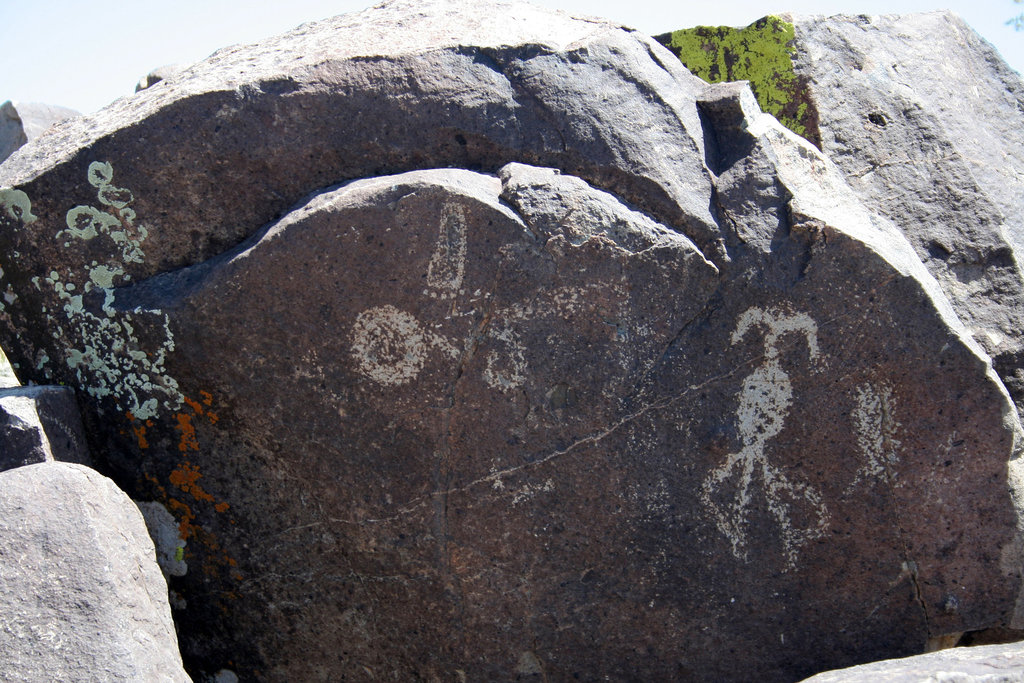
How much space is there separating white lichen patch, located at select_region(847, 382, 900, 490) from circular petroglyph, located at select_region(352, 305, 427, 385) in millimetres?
1011

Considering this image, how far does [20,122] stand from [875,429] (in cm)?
775

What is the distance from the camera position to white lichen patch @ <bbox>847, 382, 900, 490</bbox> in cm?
205

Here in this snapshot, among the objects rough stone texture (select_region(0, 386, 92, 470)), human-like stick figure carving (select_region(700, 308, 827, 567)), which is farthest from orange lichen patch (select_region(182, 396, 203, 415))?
human-like stick figure carving (select_region(700, 308, 827, 567))

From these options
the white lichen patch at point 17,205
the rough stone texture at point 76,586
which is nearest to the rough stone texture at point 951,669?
the rough stone texture at point 76,586

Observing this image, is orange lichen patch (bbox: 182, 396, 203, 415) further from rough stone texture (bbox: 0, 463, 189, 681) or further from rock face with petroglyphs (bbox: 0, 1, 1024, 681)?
rough stone texture (bbox: 0, 463, 189, 681)

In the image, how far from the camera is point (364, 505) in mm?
2125

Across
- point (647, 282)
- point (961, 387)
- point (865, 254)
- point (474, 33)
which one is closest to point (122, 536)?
point (647, 282)

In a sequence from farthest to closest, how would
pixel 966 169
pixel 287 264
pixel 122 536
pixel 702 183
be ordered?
pixel 966 169
pixel 702 183
pixel 287 264
pixel 122 536

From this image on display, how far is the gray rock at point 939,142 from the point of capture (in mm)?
2535

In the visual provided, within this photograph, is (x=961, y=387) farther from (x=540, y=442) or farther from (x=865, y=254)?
(x=540, y=442)

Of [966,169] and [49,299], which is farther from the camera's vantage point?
[966,169]

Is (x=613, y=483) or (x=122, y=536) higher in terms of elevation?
(x=122, y=536)

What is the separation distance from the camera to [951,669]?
5.63ft

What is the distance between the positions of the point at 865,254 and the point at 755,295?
0.26 metres
